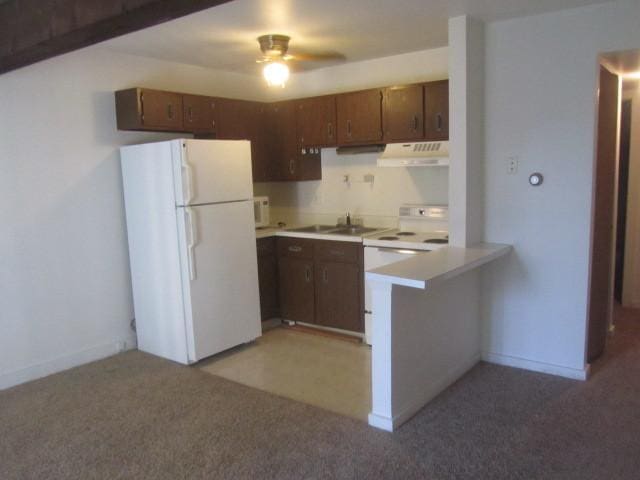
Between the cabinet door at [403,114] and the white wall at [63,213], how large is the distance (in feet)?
6.35

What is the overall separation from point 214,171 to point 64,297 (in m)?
1.45

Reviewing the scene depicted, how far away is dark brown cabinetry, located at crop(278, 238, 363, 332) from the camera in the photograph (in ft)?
14.5

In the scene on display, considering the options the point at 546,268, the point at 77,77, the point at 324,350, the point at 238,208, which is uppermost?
the point at 77,77

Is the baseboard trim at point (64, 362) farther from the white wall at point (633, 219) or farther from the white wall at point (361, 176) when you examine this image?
the white wall at point (633, 219)

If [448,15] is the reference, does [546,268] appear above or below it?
below

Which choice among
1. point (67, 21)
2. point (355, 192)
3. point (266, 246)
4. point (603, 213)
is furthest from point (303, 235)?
point (67, 21)

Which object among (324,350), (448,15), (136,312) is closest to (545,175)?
(448,15)

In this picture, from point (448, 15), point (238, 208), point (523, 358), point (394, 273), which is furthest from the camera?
point (238, 208)

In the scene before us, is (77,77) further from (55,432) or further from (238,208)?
(55,432)

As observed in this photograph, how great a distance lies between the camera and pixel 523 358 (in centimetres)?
374

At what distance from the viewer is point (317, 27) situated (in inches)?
140

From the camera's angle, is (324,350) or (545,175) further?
(324,350)

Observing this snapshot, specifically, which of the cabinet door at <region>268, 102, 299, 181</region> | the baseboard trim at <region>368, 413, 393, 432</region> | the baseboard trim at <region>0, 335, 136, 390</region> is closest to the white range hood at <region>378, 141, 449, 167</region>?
the cabinet door at <region>268, 102, 299, 181</region>

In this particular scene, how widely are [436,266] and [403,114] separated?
1.74 meters
